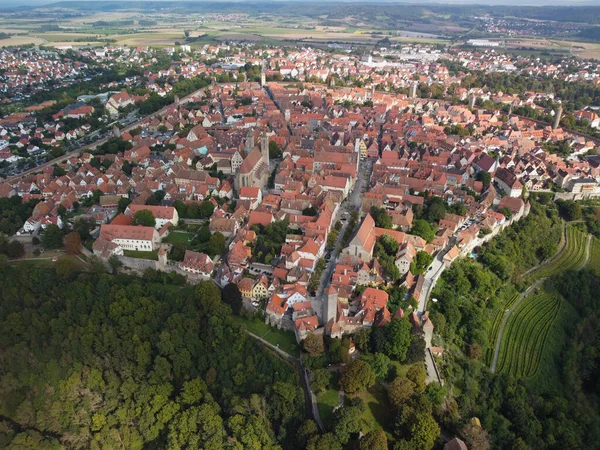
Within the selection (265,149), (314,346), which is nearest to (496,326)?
(314,346)

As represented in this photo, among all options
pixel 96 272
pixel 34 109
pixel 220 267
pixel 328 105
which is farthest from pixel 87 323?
pixel 34 109

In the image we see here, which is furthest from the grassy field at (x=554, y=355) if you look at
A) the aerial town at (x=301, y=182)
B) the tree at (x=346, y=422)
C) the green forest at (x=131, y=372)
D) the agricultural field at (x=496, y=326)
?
the green forest at (x=131, y=372)

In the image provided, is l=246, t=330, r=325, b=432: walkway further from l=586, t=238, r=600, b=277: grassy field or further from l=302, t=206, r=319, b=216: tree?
l=586, t=238, r=600, b=277: grassy field

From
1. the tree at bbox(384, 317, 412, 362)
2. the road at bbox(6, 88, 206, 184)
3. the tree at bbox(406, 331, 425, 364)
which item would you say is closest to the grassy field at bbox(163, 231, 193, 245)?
the tree at bbox(384, 317, 412, 362)

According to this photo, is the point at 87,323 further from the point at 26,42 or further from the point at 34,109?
the point at 26,42

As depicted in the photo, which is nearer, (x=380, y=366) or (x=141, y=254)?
(x=380, y=366)

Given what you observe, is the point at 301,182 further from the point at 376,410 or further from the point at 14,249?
the point at 14,249
